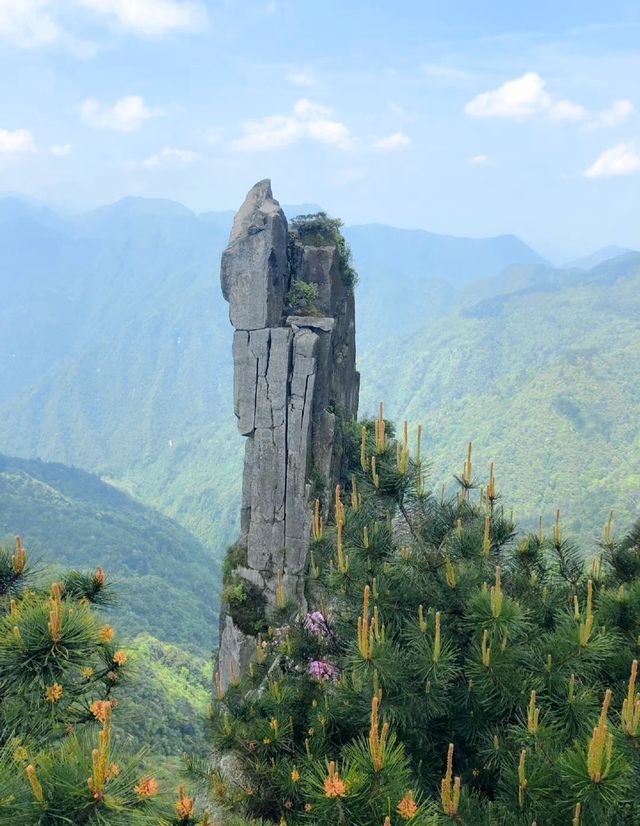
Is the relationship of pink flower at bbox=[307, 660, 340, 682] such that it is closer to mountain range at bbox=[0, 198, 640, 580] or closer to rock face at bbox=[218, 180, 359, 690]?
rock face at bbox=[218, 180, 359, 690]

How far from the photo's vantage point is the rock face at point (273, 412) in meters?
18.4

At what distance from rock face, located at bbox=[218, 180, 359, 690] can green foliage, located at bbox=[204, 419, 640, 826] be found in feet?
38.0

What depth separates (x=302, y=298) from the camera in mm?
19500

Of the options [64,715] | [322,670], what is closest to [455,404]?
[322,670]

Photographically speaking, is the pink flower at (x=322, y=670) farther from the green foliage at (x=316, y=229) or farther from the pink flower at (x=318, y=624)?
the green foliage at (x=316, y=229)

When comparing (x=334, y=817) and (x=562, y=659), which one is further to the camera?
(x=562, y=659)

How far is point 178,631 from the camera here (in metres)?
51.3

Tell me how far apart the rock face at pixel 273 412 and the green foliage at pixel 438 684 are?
1157 cm

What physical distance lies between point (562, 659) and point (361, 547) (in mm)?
1930

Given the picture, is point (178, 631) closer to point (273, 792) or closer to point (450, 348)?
point (273, 792)

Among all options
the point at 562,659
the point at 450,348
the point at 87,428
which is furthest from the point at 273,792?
the point at 87,428

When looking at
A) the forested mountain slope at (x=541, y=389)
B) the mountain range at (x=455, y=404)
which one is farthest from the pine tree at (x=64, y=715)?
the forested mountain slope at (x=541, y=389)

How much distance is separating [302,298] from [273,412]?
12.3 feet

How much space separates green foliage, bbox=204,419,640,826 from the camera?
3.54 m
